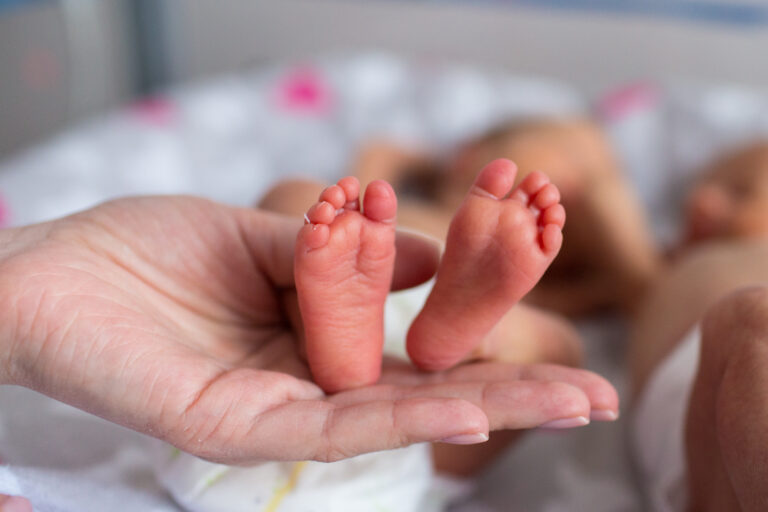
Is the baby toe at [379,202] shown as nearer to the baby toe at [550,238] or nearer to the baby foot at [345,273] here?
the baby foot at [345,273]

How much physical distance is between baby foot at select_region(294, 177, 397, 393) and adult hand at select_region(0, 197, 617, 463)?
0.12 ft

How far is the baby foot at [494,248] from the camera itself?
52 cm

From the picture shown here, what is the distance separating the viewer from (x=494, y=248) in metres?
0.52

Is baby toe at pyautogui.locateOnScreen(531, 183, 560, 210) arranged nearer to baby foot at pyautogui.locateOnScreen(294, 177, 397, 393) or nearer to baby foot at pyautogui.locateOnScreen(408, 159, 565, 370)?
baby foot at pyautogui.locateOnScreen(408, 159, 565, 370)

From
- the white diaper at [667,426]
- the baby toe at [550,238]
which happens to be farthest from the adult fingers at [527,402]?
the white diaper at [667,426]

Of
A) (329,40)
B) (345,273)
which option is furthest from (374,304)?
(329,40)

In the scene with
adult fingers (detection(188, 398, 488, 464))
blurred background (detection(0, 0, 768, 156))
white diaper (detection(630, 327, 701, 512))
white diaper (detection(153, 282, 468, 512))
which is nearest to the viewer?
adult fingers (detection(188, 398, 488, 464))

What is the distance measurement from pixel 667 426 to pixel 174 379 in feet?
1.66

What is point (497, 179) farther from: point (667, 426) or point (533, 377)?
point (667, 426)

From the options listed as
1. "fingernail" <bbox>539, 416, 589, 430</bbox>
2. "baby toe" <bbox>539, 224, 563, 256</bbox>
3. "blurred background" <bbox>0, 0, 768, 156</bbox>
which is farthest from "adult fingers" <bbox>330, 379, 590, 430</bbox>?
"blurred background" <bbox>0, 0, 768, 156</bbox>

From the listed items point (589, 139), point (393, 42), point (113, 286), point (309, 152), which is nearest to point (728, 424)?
point (113, 286)

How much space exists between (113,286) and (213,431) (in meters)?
0.15

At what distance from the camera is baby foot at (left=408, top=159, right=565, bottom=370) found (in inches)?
20.3

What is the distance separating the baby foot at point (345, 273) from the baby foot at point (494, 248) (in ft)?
0.16
